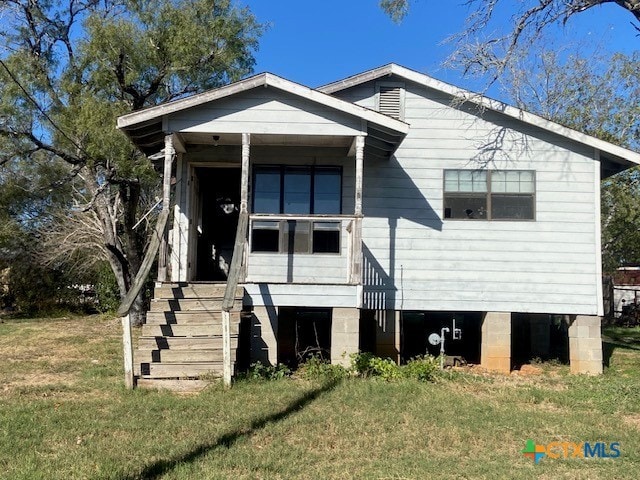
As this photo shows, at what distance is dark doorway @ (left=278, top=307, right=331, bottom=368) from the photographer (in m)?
9.95

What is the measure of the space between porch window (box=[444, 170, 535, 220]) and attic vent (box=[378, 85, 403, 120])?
55.3 inches

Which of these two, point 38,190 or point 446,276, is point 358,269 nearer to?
point 446,276

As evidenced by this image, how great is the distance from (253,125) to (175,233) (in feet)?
7.73

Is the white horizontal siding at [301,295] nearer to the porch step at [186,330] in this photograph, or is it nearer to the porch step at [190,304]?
the porch step at [190,304]

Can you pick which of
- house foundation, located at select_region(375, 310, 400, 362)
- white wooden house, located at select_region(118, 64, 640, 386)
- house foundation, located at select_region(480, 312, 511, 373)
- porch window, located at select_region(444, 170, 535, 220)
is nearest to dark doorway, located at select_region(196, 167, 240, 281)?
white wooden house, located at select_region(118, 64, 640, 386)

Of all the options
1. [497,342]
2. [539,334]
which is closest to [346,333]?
[497,342]

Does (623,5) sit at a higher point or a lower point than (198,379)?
higher

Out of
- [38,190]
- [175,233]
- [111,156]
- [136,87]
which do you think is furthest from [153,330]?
[38,190]

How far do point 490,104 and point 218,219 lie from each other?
5493 mm

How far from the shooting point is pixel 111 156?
13.0 m

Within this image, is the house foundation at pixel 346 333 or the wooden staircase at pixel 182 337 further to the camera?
the house foundation at pixel 346 333

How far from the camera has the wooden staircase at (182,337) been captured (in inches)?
298

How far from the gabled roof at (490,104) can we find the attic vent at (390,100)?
9.4 inches

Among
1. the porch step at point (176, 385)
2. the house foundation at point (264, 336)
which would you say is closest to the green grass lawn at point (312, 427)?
the porch step at point (176, 385)
